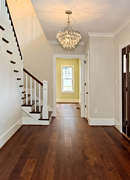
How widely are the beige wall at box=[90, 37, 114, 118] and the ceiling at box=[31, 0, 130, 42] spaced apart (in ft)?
1.35

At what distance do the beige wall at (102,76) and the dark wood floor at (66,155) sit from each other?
0.75 m

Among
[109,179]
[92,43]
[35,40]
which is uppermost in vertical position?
[35,40]

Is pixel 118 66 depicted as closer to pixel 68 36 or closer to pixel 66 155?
pixel 68 36

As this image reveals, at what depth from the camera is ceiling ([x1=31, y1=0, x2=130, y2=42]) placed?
2.71 metres

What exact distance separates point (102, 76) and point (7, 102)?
2.73 m

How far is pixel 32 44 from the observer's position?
5.79m

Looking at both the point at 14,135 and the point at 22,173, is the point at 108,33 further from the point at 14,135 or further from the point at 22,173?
the point at 22,173

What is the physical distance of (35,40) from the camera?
582cm

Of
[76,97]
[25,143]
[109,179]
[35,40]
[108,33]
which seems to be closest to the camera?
[109,179]

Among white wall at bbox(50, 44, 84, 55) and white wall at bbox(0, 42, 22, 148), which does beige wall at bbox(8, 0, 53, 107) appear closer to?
white wall at bbox(50, 44, 84, 55)

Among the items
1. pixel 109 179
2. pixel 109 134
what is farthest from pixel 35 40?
pixel 109 179

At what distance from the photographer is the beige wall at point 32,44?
224 inches

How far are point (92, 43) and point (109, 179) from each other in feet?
11.6

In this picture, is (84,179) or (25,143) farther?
(25,143)
